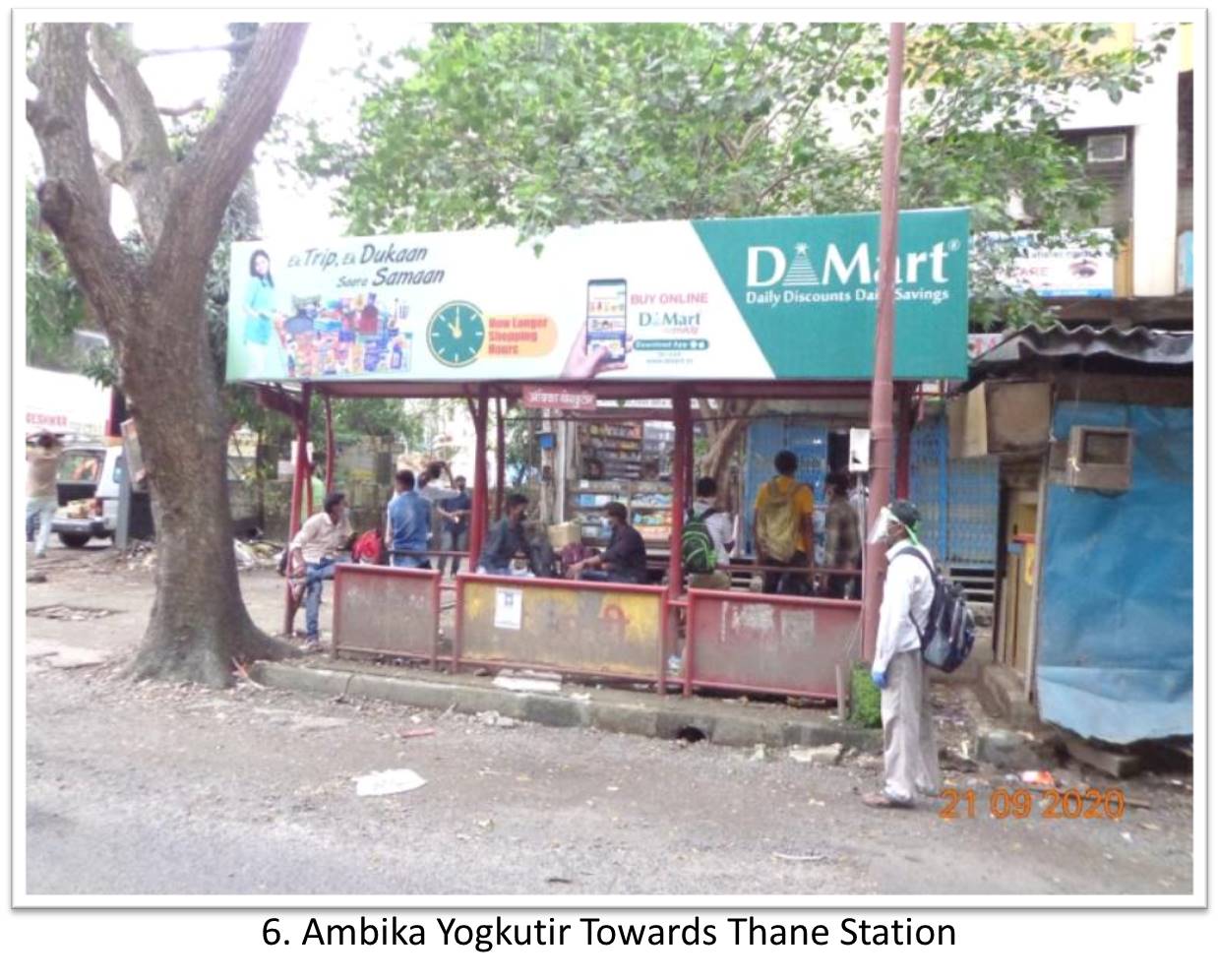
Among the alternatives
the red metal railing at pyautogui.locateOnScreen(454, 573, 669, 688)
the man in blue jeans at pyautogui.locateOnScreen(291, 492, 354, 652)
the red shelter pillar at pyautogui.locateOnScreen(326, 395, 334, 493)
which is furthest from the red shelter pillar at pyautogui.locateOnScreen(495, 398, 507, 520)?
the red metal railing at pyautogui.locateOnScreen(454, 573, 669, 688)

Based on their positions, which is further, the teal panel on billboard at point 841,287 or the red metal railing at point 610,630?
the red metal railing at point 610,630

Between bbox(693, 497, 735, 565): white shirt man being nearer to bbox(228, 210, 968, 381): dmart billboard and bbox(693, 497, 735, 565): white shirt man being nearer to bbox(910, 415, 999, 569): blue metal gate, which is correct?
bbox(228, 210, 968, 381): dmart billboard

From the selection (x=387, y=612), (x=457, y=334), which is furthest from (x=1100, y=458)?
(x=387, y=612)

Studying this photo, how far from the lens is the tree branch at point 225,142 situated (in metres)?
8.12

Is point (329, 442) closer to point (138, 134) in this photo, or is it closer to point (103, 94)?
point (138, 134)

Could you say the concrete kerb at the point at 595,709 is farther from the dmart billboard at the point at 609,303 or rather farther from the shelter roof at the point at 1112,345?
the shelter roof at the point at 1112,345

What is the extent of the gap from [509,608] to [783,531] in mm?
3144

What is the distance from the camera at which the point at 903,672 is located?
577 centimetres

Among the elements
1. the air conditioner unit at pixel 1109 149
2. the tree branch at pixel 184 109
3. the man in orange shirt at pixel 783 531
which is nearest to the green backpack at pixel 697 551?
the man in orange shirt at pixel 783 531

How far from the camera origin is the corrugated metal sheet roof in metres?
6.13

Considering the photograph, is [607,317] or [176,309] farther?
[176,309]

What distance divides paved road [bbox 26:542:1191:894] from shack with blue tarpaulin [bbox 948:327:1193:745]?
686mm

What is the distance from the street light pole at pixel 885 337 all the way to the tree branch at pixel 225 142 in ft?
16.1

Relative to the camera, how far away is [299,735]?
7016 mm
